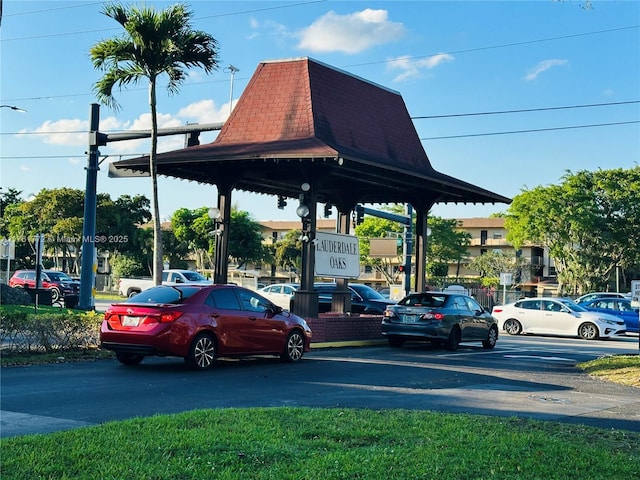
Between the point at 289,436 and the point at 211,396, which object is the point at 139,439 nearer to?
the point at 289,436

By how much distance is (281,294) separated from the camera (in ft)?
113

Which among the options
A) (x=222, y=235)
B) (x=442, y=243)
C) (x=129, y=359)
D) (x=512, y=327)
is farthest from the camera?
(x=442, y=243)

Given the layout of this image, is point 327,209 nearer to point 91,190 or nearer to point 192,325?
point 91,190

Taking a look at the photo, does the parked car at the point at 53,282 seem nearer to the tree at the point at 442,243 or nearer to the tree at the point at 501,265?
the tree at the point at 442,243

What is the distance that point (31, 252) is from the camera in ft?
218

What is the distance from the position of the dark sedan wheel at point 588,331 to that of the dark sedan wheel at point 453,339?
34.6 feet

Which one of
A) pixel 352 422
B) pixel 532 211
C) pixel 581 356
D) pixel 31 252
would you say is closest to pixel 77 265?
pixel 31 252

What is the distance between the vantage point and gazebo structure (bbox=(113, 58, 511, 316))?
65.0 ft

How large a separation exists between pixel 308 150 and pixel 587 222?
44548mm

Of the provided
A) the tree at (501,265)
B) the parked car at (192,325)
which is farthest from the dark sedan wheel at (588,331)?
the tree at (501,265)

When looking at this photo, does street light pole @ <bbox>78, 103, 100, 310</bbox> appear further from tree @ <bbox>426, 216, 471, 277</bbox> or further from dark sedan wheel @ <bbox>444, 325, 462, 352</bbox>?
tree @ <bbox>426, 216, 471, 277</bbox>

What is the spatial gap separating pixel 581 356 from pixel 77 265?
2029 inches

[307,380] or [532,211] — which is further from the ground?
[532,211]

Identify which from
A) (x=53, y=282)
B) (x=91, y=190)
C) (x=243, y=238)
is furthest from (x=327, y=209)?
(x=243, y=238)
